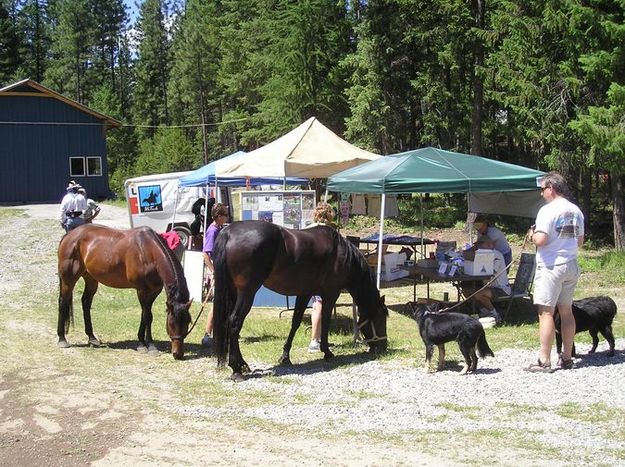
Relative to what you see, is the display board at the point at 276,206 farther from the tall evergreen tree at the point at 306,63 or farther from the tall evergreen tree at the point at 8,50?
the tall evergreen tree at the point at 8,50

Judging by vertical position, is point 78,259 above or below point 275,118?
below

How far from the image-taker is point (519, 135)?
21.2 metres

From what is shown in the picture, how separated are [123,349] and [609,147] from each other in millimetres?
10400

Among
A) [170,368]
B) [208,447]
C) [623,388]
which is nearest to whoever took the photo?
[208,447]

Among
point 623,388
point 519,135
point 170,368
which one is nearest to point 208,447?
point 170,368

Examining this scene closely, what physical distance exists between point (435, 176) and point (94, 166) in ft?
91.8

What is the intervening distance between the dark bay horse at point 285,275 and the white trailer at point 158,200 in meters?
12.1

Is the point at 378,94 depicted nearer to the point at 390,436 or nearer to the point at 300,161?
the point at 300,161

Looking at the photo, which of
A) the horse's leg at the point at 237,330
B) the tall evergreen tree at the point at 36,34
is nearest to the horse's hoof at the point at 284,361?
the horse's leg at the point at 237,330

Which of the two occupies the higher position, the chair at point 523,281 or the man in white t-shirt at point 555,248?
the man in white t-shirt at point 555,248

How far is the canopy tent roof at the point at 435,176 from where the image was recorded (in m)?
9.56

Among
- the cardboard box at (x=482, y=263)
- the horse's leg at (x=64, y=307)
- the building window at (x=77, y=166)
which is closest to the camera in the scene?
the horse's leg at (x=64, y=307)

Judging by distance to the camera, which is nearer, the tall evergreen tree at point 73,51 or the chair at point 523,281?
the chair at point 523,281

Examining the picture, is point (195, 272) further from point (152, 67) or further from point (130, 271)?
point (152, 67)
